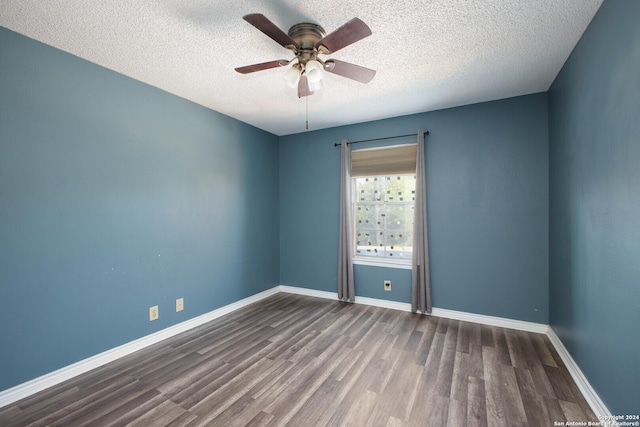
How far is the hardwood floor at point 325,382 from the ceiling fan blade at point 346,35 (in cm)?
236

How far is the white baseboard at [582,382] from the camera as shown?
1756mm

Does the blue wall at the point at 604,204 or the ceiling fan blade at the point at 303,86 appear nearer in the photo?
the blue wall at the point at 604,204

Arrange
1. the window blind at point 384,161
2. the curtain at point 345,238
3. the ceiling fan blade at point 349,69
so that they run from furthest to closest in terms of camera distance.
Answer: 1. the curtain at point 345,238
2. the window blind at point 384,161
3. the ceiling fan blade at point 349,69

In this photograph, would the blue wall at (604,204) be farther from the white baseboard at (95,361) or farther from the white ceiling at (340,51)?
the white baseboard at (95,361)

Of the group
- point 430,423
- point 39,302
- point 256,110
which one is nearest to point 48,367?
point 39,302

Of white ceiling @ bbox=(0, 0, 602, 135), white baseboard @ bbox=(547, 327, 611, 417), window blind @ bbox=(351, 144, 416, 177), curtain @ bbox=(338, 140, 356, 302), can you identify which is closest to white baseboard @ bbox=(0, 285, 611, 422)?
white baseboard @ bbox=(547, 327, 611, 417)

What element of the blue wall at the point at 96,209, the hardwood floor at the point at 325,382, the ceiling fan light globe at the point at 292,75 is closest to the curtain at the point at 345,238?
the hardwood floor at the point at 325,382

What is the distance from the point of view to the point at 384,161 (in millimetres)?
3957

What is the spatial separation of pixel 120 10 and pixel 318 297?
3.87 m

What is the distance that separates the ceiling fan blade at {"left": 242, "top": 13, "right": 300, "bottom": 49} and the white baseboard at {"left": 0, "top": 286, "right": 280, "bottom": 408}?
9.50 ft

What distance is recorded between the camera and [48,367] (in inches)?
84.0

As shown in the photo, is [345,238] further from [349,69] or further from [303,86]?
[349,69]

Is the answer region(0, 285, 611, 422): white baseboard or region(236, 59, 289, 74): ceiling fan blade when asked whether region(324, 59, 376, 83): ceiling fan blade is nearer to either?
region(236, 59, 289, 74): ceiling fan blade

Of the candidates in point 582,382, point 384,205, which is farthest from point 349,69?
point 582,382
